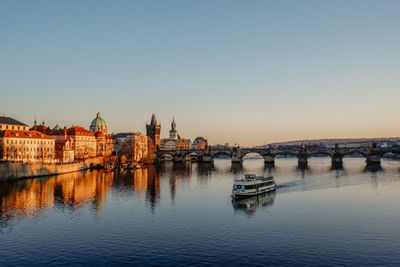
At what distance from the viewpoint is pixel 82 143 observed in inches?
6585

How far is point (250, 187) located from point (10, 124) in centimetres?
11447

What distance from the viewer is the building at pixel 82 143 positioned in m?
162

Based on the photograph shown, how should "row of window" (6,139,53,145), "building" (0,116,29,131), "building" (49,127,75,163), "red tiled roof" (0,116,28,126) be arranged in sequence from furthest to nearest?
1. "building" (49,127,75,163)
2. "red tiled roof" (0,116,28,126)
3. "building" (0,116,29,131)
4. "row of window" (6,139,53,145)

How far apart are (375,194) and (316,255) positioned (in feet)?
157

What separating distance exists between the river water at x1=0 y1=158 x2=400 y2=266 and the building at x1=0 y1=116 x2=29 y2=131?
236ft

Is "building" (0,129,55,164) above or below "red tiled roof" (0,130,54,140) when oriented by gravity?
below

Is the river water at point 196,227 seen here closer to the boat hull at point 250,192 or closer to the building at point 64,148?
the boat hull at point 250,192

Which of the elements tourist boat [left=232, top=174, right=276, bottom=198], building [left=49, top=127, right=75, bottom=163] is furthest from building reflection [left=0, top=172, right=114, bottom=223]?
building [left=49, top=127, right=75, bottom=163]

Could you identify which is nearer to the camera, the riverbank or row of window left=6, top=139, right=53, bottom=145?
the riverbank

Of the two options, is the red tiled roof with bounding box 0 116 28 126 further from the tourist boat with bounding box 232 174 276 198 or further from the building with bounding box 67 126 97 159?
the tourist boat with bounding box 232 174 276 198

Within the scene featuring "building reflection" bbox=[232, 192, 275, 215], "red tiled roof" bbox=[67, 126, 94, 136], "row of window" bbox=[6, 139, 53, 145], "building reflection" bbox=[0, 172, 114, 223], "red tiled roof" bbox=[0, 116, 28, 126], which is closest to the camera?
"building reflection" bbox=[0, 172, 114, 223]

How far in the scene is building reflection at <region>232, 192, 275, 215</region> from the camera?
199 feet

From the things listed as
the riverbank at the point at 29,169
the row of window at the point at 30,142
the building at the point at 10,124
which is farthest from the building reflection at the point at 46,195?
the building at the point at 10,124

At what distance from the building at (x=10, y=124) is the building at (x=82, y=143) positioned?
2036 cm
